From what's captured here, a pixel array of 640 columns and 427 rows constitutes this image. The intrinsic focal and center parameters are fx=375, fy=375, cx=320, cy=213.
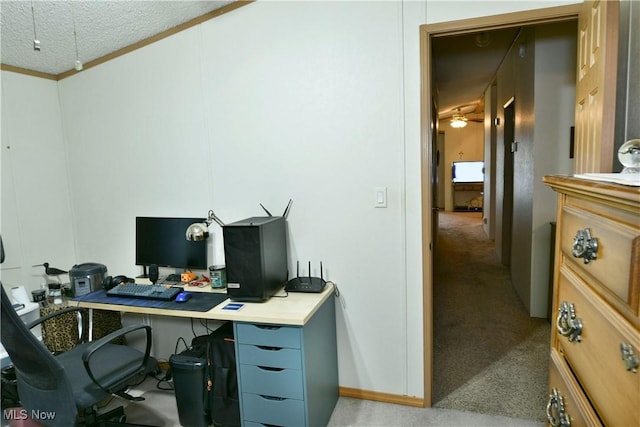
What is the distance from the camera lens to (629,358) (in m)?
0.73

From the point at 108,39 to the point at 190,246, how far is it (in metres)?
1.48

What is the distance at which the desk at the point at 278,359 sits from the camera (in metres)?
1.83

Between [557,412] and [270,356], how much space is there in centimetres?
121

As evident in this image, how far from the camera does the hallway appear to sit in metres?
2.30

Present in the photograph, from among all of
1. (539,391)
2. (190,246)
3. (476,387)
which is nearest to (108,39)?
(190,246)

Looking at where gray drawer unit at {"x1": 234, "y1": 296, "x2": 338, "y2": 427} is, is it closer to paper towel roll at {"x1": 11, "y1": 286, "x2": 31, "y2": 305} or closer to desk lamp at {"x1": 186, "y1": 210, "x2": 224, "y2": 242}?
desk lamp at {"x1": 186, "y1": 210, "x2": 224, "y2": 242}

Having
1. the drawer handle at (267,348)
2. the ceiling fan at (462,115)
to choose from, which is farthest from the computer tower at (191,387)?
the ceiling fan at (462,115)

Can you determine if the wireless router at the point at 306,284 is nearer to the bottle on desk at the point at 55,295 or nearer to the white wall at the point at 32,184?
the bottle on desk at the point at 55,295

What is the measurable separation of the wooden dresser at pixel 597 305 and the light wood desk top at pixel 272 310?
3.47ft

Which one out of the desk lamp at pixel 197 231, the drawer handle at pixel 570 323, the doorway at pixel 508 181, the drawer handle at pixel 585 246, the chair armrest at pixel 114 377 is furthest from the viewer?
the doorway at pixel 508 181

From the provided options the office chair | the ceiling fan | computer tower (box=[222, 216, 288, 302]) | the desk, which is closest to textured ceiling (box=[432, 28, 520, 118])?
the ceiling fan

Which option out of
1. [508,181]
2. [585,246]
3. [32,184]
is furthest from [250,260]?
[508,181]

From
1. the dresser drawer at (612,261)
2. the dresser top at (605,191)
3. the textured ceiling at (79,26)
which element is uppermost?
the textured ceiling at (79,26)

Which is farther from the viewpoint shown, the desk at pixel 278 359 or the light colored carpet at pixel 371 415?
the light colored carpet at pixel 371 415
